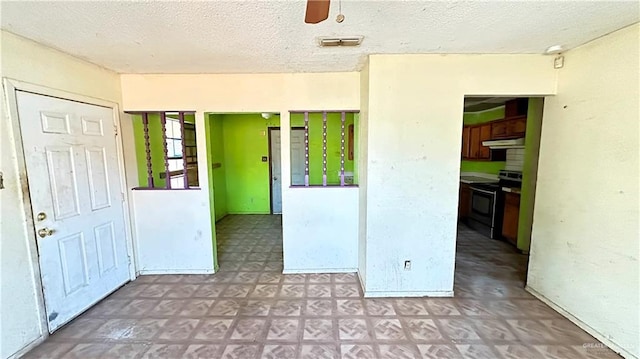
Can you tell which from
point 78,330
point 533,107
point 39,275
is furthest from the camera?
point 533,107

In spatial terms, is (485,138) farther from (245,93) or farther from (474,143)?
(245,93)

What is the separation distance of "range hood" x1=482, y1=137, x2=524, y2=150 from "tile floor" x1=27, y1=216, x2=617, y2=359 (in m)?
1.88

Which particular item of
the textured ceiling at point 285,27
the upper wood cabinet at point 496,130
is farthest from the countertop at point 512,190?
the textured ceiling at point 285,27

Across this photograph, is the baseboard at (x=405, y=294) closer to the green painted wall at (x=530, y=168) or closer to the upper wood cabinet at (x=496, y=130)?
the green painted wall at (x=530, y=168)

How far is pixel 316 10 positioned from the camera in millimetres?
1110

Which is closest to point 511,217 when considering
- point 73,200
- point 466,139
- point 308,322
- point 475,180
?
point 475,180

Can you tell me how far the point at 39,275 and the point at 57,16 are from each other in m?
1.92

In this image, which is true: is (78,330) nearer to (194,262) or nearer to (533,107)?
(194,262)

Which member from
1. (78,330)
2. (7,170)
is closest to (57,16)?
(7,170)

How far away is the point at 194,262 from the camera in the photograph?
3357 mm

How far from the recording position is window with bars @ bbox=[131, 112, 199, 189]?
326 centimetres

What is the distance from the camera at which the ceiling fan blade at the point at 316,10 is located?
107cm

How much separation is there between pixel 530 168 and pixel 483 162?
79.1 inches

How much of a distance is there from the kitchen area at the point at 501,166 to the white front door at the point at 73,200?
504 cm
